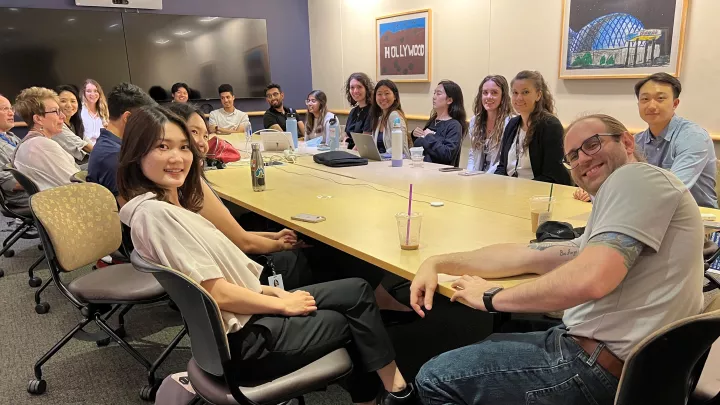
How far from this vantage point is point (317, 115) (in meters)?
5.34

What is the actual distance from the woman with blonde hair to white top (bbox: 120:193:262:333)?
4.91m

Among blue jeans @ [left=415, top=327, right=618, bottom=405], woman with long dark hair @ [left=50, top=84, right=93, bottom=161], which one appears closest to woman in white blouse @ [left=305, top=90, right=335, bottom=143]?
woman with long dark hair @ [left=50, top=84, right=93, bottom=161]

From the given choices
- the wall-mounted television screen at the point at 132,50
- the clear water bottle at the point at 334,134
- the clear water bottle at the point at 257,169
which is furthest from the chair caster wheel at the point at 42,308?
the wall-mounted television screen at the point at 132,50

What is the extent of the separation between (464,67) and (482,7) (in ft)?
2.04

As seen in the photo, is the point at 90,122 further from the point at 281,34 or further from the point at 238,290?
the point at 238,290

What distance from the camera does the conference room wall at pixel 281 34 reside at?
7.01 meters

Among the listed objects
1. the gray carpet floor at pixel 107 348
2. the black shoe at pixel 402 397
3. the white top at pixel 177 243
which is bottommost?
the gray carpet floor at pixel 107 348

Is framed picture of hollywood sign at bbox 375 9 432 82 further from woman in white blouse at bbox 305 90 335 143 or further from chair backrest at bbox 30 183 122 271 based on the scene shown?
chair backrest at bbox 30 183 122 271

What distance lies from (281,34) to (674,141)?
606cm

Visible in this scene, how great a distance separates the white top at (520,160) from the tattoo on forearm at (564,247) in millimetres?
1707

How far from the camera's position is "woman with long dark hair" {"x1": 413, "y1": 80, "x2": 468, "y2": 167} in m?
3.94

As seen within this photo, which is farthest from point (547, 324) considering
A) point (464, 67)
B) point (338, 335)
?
point (464, 67)

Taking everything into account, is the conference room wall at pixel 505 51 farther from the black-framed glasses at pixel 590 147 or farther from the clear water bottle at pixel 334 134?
the black-framed glasses at pixel 590 147

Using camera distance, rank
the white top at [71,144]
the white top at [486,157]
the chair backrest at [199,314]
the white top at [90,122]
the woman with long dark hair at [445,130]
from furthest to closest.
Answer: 1. the white top at [90,122]
2. the white top at [71,144]
3. the woman with long dark hair at [445,130]
4. the white top at [486,157]
5. the chair backrest at [199,314]
